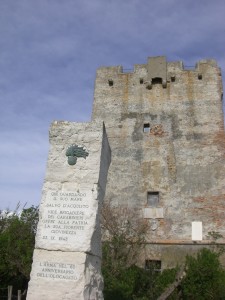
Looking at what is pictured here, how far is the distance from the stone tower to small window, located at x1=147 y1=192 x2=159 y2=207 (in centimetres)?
4

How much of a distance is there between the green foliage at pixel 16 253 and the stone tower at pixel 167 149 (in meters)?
3.92

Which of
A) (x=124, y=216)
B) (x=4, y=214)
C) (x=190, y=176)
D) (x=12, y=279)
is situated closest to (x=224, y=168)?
(x=190, y=176)

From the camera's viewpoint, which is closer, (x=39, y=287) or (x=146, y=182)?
(x=39, y=287)

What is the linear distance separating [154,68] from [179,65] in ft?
4.30

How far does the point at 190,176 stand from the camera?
16703 mm

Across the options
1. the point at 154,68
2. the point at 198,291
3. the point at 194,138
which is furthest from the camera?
the point at 154,68

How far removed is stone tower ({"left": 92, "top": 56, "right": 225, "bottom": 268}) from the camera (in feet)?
51.8

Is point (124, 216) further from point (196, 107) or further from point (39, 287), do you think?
point (39, 287)

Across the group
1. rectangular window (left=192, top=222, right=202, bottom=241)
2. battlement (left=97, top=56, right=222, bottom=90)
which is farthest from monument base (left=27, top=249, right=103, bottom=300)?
battlement (left=97, top=56, right=222, bottom=90)

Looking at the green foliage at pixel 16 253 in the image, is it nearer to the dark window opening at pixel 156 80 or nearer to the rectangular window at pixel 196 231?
the rectangular window at pixel 196 231

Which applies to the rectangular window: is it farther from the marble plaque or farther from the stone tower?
the marble plaque

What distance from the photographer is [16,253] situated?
14.0 m

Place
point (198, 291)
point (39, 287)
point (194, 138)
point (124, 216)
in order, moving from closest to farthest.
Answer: point (39, 287) → point (198, 291) → point (124, 216) → point (194, 138)

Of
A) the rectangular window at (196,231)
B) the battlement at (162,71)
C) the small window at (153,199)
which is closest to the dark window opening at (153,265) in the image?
the rectangular window at (196,231)
